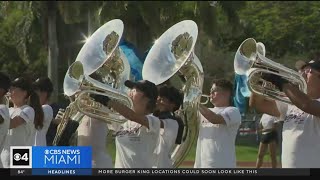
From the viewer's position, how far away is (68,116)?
526cm

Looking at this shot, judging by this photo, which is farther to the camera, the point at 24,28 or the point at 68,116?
the point at 24,28

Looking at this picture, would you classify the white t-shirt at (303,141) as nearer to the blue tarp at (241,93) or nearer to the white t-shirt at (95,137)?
the blue tarp at (241,93)

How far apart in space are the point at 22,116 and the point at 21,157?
0.38 m

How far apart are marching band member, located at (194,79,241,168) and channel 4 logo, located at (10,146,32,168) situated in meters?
1.23

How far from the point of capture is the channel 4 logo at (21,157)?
189 inches

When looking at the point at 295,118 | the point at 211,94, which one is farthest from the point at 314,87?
the point at 211,94

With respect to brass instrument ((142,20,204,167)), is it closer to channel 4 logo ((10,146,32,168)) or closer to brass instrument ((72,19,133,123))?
brass instrument ((72,19,133,123))

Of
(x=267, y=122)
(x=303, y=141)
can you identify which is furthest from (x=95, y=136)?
(x=267, y=122)

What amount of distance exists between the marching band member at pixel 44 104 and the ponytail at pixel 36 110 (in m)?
0.07

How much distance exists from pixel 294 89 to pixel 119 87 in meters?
1.53

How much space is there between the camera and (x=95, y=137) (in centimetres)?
528

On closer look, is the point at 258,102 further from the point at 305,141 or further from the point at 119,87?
the point at 119,87

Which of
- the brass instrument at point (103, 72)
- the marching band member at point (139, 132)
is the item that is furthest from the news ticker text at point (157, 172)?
the brass instrument at point (103, 72)

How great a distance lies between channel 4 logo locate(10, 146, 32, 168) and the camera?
4793mm
